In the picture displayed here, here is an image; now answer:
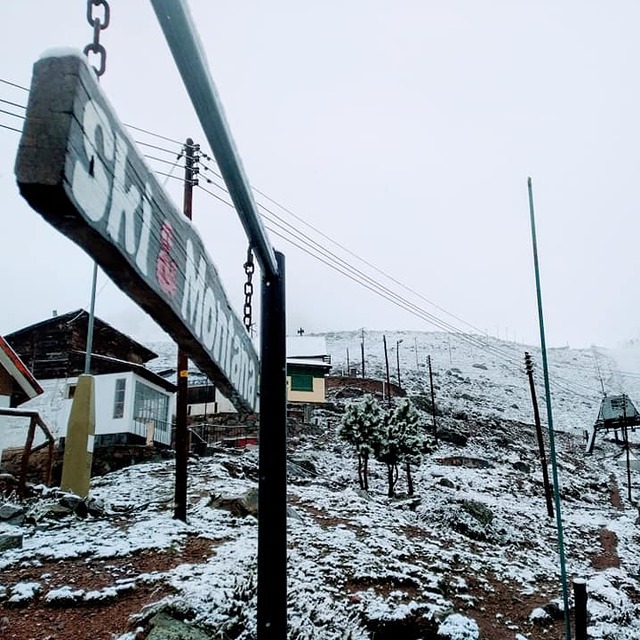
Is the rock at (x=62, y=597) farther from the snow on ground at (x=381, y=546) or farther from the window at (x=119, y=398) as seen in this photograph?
the window at (x=119, y=398)

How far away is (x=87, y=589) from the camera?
29.6 feet

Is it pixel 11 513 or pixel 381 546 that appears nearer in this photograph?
pixel 11 513

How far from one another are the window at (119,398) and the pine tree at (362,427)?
427 inches

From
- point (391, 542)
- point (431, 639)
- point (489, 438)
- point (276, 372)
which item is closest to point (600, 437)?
point (489, 438)

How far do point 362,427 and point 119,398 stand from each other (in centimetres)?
1211

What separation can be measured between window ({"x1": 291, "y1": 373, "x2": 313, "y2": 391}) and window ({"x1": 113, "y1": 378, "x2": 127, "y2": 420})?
18986 mm

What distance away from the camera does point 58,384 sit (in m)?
26.4

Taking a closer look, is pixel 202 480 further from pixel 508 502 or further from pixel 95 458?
pixel 508 502

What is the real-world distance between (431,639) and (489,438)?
116ft

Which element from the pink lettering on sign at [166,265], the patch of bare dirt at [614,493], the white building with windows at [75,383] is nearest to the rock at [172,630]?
the pink lettering on sign at [166,265]

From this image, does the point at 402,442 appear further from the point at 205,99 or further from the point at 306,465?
the point at 205,99

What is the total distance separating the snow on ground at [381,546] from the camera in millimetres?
9523

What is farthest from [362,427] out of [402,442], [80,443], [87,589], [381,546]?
[87,589]

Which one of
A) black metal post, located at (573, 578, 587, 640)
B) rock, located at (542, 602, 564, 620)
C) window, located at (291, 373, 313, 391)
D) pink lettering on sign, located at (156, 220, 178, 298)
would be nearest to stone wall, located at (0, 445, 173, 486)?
rock, located at (542, 602, 564, 620)
